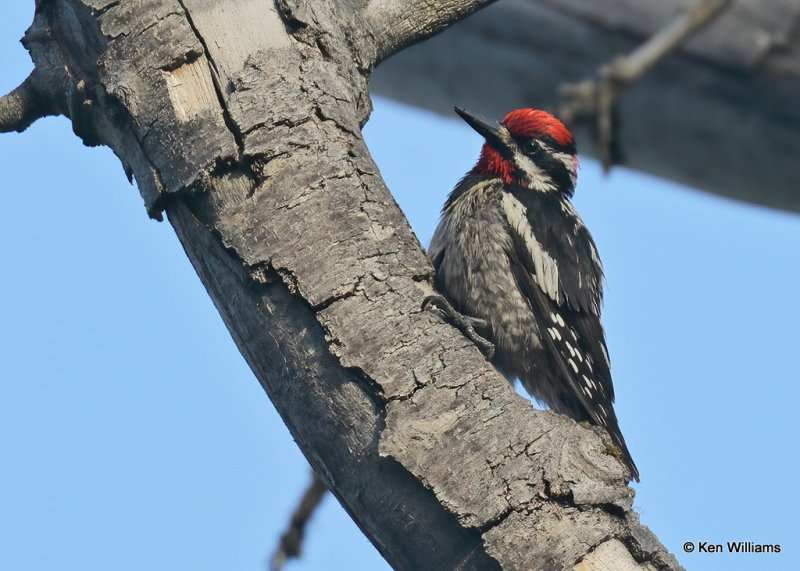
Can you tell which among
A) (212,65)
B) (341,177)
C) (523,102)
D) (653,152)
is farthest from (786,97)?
(212,65)

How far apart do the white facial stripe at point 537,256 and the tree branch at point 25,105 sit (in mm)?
1854

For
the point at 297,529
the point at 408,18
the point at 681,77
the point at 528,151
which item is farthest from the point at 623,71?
the point at 528,151

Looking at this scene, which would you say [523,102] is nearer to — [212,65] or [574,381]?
[574,381]

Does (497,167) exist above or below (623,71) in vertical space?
above

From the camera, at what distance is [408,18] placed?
10.2 feet

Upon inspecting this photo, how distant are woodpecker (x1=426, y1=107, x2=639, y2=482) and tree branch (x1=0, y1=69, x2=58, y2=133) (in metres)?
1.58

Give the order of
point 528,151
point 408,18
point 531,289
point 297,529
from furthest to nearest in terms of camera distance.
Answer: point 528,151 < point 531,289 < point 408,18 < point 297,529

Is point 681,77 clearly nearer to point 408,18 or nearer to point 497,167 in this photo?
point 497,167

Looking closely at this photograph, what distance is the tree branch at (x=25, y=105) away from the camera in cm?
280

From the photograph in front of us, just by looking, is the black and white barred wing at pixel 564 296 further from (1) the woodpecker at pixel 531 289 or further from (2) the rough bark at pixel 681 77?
(2) the rough bark at pixel 681 77

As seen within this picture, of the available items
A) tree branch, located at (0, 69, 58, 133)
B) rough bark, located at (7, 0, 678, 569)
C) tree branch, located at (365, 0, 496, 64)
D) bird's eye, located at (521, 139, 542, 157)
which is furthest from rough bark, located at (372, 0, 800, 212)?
tree branch, located at (0, 69, 58, 133)

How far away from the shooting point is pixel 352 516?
2.29m

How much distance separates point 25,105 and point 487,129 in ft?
6.94

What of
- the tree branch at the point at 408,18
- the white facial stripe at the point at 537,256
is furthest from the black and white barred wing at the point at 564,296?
the tree branch at the point at 408,18
